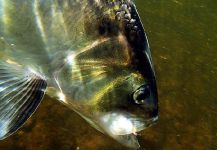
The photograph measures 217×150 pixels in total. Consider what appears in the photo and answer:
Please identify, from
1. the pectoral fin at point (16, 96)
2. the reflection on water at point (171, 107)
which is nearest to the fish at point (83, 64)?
the pectoral fin at point (16, 96)

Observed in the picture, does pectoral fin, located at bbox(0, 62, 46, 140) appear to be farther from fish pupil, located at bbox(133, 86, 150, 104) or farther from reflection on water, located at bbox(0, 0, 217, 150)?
reflection on water, located at bbox(0, 0, 217, 150)

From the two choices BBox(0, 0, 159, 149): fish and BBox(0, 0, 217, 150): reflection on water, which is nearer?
BBox(0, 0, 159, 149): fish

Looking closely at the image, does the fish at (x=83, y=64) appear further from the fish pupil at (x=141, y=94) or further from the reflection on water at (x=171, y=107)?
the reflection on water at (x=171, y=107)

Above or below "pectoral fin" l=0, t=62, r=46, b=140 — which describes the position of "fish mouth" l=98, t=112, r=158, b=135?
below

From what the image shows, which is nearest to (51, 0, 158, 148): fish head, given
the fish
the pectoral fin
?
the fish

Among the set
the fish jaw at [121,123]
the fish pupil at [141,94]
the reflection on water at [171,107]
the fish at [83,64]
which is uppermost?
the fish at [83,64]

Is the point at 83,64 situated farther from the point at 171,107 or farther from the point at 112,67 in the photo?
the point at 171,107

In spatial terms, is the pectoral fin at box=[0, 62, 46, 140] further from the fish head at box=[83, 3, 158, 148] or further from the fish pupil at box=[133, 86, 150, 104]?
the fish pupil at box=[133, 86, 150, 104]

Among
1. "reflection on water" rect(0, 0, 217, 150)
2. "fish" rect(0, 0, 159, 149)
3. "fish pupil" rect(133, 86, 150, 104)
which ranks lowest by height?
"reflection on water" rect(0, 0, 217, 150)
